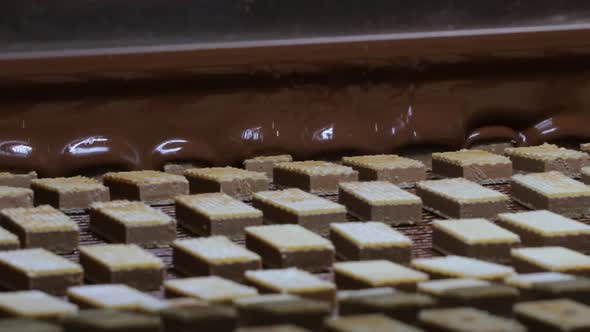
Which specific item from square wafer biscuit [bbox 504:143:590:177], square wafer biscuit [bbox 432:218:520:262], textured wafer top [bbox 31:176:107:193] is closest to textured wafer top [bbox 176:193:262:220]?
textured wafer top [bbox 31:176:107:193]

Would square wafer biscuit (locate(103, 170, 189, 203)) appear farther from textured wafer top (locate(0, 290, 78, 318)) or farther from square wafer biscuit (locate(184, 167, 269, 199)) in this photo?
textured wafer top (locate(0, 290, 78, 318))

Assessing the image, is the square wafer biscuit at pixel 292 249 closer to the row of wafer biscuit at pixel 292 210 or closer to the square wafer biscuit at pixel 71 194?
the row of wafer biscuit at pixel 292 210

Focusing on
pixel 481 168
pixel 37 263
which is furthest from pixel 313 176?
pixel 37 263

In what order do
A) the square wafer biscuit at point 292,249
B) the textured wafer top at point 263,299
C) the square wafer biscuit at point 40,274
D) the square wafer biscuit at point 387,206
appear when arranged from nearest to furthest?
the textured wafer top at point 263,299
the square wafer biscuit at point 40,274
the square wafer biscuit at point 292,249
the square wafer biscuit at point 387,206

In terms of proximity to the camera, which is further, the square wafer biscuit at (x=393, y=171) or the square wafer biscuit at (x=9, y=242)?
the square wafer biscuit at (x=393, y=171)

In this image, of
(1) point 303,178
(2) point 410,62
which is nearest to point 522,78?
(2) point 410,62

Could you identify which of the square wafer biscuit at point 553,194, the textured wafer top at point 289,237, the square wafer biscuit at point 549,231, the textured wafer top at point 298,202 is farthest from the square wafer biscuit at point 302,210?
the square wafer biscuit at point 553,194

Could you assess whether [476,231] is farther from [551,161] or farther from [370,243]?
[551,161]

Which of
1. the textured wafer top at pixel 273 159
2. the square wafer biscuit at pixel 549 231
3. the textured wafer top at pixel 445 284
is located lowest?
the textured wafer top at pixel 445 284
